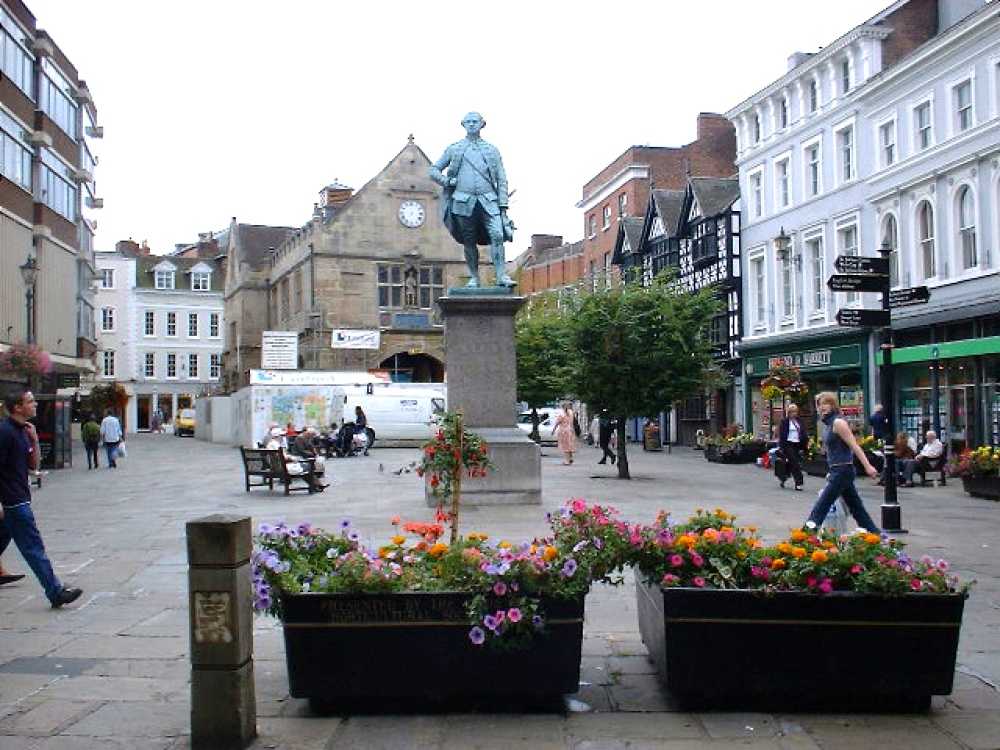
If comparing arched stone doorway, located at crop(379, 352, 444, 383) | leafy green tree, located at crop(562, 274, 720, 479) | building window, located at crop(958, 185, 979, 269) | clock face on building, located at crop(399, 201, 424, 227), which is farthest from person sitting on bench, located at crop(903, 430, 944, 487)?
clock face on building, located at crop(399, 201, 424, 227)

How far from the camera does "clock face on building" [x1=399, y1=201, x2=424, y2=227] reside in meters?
52.4

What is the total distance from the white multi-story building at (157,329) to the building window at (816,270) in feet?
176

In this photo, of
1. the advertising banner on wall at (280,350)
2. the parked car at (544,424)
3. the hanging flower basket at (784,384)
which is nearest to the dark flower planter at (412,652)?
the hanging flower basket at (784,384)

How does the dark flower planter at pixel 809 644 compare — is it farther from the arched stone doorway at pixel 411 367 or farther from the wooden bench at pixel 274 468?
the arched stone doorway at pixel 411 367

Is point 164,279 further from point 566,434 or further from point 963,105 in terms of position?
point 963,105

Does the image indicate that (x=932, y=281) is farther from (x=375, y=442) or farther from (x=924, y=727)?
(x=924, y=727)

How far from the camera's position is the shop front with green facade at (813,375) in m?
31.9

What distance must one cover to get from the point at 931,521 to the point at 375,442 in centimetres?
2804

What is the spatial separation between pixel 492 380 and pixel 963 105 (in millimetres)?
18667

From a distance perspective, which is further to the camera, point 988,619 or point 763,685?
point 988,619

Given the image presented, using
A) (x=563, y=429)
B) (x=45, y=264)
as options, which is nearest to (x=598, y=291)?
(x=563, y=429)

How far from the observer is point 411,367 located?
2140 inches

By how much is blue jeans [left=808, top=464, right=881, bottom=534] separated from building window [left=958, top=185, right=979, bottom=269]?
703 inches

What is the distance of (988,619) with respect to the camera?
7.92 m
